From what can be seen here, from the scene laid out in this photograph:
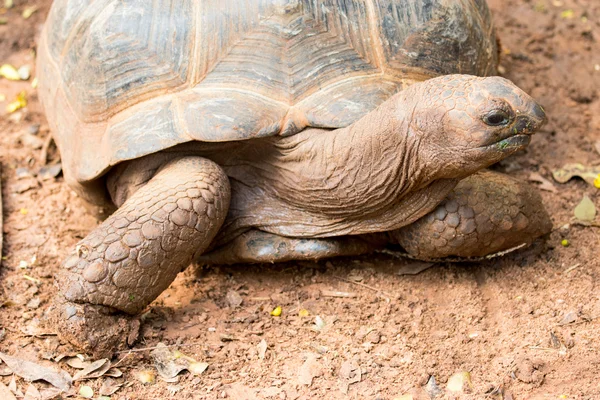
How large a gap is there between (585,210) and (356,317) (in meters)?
1.58

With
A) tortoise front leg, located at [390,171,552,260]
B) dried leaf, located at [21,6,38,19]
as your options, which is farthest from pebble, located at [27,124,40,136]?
tortoise front leg, located at [390,171,552,260]

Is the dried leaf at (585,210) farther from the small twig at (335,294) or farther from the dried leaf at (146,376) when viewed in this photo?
the dried leaf at (146,376)

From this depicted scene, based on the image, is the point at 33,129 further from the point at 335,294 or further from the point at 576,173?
the point at 576,173

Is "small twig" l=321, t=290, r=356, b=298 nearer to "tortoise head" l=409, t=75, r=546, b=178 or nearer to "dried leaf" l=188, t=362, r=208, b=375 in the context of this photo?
"dried leaf" l=188, t=362, r=208, b=375

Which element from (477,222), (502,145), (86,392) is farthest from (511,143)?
(86,392)

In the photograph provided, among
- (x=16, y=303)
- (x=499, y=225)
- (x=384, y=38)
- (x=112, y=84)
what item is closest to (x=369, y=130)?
(x=384, y=38)

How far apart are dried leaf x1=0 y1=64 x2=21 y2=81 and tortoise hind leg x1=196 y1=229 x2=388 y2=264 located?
110 inches

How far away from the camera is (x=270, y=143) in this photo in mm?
3803

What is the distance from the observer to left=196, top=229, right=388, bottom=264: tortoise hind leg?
4000mm

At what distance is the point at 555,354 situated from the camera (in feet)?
11.3

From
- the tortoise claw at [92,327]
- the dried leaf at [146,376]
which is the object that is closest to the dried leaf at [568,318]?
the dried leaf at [146,376]

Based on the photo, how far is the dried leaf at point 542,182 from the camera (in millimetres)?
4766

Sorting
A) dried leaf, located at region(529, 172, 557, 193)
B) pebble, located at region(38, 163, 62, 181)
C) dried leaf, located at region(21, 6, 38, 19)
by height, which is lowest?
pebble, located at region(38, 163, 62, 181)

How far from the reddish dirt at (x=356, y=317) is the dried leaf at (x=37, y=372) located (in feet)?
0.14
